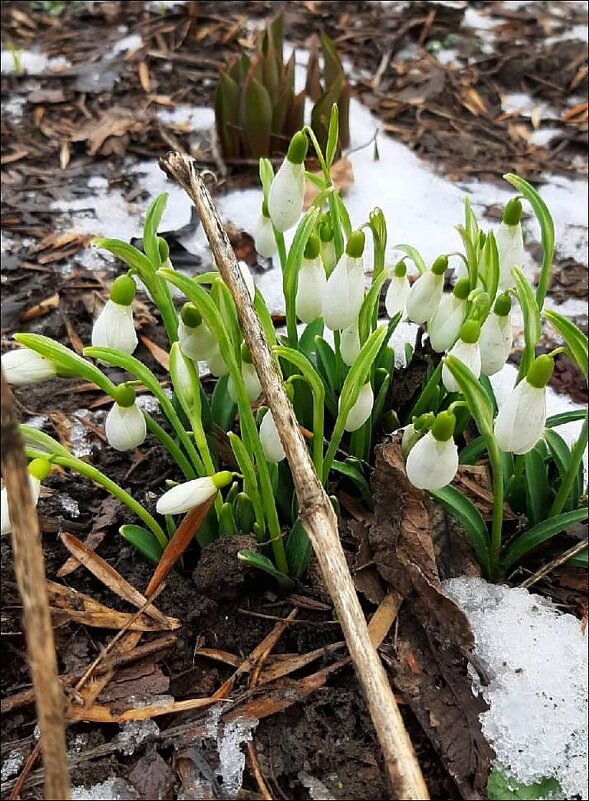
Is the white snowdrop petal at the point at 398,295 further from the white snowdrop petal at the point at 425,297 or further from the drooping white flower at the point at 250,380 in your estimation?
the drooping white flower at the point at 250,380

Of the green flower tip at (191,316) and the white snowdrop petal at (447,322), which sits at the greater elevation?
the green flower tip at (191,316)

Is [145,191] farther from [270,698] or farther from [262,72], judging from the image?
[270,698]

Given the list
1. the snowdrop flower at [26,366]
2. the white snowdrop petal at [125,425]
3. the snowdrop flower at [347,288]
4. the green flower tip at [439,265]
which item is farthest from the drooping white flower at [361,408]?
the snowdrop flower at [26,366]

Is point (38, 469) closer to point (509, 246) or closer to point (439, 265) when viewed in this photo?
point (439, 265)

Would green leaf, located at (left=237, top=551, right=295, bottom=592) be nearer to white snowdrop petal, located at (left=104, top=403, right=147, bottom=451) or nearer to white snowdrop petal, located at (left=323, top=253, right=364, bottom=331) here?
white snowdrop petal, located at (left=104, top=403, right=147, bottom=451)

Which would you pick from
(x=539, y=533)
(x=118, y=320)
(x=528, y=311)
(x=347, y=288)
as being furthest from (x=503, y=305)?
(x=118, y=320)

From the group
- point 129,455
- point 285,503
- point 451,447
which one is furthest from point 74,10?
point 451,447
